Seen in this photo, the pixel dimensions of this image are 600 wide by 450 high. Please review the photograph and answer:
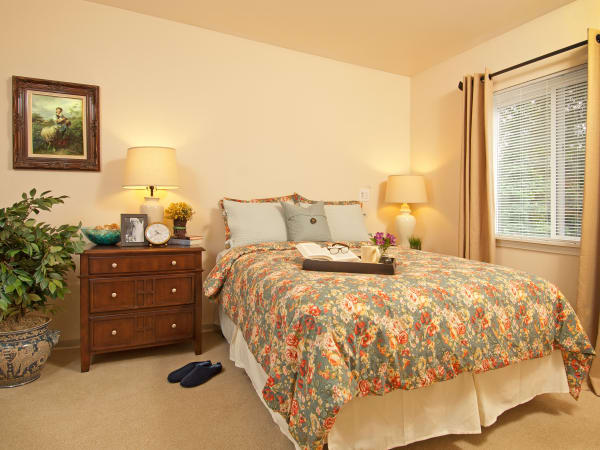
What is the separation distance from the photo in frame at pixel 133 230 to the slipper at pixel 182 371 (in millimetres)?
905

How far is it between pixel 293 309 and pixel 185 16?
8.74ft

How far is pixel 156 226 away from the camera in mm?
2693

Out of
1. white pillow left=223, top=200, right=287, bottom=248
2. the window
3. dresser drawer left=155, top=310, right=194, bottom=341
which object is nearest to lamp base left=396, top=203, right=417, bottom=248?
the window

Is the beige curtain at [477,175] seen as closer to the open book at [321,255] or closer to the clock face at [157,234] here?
the open book at [321,255]

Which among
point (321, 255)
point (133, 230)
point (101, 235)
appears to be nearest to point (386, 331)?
point (321, 255)

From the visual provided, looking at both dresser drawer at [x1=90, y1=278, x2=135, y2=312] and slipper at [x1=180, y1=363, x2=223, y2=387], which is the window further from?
dresser drawer at [x1=90, y1=278, x2=135, y2=312]

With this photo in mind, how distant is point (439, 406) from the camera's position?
5.40 ft

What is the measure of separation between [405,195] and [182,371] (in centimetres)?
256

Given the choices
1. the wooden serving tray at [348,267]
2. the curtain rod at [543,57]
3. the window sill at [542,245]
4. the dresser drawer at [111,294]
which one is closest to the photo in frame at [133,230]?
the dresser drawer at [111,294]

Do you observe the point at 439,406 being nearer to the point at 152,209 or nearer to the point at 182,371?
the point at 182,371

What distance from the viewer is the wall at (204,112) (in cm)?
276

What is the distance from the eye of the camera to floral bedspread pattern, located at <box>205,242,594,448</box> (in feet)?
4.31

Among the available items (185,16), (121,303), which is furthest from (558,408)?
(185,16)

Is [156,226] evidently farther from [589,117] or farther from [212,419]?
[589,117]
